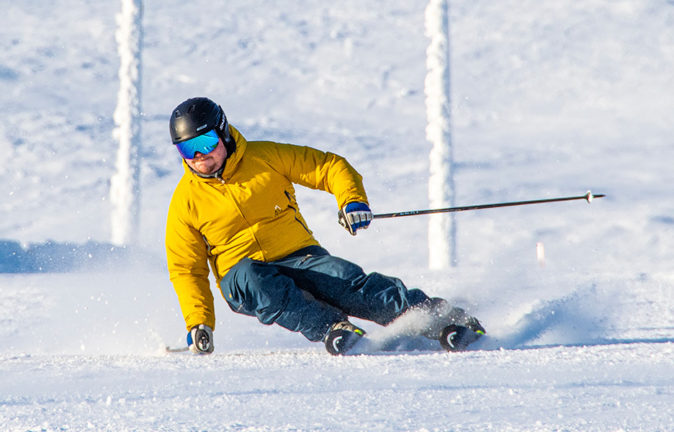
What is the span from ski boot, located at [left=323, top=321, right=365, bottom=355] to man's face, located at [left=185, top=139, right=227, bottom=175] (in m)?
0.87

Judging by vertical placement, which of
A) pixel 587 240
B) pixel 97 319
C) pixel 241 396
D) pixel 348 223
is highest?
pixel 348 223

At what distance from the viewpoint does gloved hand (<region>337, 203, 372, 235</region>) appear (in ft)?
12.0

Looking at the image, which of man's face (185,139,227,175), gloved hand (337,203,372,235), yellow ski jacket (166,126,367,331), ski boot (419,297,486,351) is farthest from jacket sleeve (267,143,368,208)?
ski boot (419,297,486,351)

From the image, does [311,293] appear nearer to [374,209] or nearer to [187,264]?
[187,264]

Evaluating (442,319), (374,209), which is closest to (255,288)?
(442,319)

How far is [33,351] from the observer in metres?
4.60

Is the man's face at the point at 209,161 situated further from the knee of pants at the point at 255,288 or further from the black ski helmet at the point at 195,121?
the knee of pants at the point at 255,288

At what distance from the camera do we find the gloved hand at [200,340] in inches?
144

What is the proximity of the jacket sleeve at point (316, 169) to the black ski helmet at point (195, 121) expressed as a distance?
12.1 inches

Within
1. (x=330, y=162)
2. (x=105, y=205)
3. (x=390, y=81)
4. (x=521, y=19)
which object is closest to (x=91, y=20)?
(x=105, y=205)

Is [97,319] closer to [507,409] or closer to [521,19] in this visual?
[507,409]

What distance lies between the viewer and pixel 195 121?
3.61 meters

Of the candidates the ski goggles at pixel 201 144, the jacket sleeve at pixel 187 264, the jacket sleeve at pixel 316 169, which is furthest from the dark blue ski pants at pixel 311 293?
the ski goggles at pixel 201 144

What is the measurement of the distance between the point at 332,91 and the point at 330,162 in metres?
26.6
